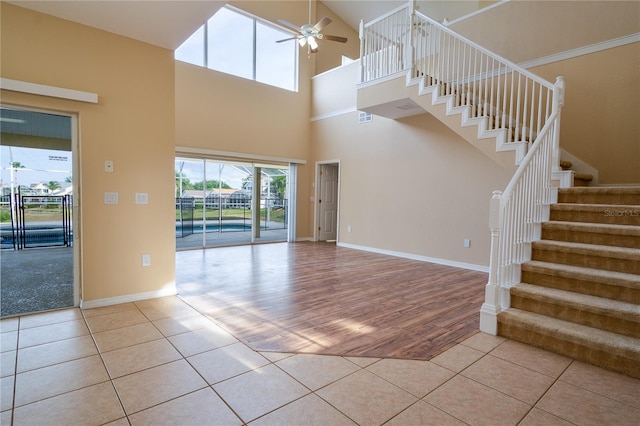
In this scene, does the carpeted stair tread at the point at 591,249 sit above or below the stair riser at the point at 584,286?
above

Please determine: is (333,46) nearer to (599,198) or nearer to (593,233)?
(599,198)

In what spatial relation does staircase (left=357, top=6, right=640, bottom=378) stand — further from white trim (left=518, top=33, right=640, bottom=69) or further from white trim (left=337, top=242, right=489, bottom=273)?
white trim (left=337, top=242, right=489, bottom=273)

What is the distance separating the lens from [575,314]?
8.52 feet

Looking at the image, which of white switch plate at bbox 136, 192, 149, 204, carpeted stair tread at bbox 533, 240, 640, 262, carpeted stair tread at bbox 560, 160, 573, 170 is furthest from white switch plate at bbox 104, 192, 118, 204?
carpeted stair tread at bbox 560, 160, 573, 170

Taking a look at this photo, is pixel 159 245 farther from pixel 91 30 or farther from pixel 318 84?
pixel 318 84

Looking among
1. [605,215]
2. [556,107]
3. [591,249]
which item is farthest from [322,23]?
[591,249]

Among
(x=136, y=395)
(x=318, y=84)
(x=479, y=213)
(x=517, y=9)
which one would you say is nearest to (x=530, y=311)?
(x=479, y=213)

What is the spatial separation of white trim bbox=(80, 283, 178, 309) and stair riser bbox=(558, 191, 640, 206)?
4783mm

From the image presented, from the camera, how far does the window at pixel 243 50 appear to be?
6905 millimetres

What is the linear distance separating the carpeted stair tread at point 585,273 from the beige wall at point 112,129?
3950mm

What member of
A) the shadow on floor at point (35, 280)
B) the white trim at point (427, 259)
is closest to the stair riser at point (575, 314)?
the white trim at point (427, 259)

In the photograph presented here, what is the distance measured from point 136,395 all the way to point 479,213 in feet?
17.1

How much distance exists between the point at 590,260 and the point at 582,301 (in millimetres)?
552

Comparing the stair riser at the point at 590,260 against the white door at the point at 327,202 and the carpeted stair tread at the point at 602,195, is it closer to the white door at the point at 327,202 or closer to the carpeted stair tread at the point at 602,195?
the carpeted stair tread at the point at 602,195
